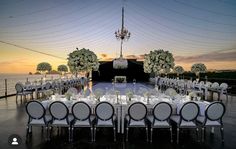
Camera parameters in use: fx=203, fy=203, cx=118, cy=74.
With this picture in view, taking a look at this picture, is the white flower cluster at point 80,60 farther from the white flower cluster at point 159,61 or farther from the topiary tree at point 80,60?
the white flower cluster at point 159,61

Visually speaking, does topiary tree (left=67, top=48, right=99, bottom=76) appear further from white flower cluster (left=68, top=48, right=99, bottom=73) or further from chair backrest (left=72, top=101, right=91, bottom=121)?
chair backrest (left=72, top=101, right=91, bottom=121)

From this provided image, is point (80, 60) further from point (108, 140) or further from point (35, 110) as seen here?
point (108, 140)

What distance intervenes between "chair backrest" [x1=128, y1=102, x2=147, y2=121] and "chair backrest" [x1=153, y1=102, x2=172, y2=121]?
0.24 meters

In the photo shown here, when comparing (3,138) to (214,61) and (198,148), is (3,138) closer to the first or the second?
(198,148)

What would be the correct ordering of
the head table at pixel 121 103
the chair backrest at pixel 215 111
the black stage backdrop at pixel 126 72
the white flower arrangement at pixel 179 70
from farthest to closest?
the black stage backdrop at pixel 126 72
the white flower arrangement at pixel 179 70
the head table at pixel 121 103
the chair backrest at pixel 215 111

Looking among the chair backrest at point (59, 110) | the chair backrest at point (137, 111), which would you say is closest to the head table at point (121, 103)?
the chair backrest at point (137, 111)

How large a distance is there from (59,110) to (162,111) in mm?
2277

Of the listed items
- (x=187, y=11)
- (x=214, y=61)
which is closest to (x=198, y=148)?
(x=187, y=11)

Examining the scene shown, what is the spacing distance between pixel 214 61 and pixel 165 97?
13330 millimetres

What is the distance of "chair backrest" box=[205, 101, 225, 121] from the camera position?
175 inches

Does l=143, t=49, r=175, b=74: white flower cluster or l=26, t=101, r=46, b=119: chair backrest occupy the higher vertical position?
l=143, t=49, r=175, b=74: white flower cluster

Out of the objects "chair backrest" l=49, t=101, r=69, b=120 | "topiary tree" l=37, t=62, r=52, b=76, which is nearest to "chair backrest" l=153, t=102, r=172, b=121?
"chair backrest" l=49, t=101, r=69, b=120

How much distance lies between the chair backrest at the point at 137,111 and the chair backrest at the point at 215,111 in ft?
4.55

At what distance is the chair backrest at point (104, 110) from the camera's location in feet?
14.7
